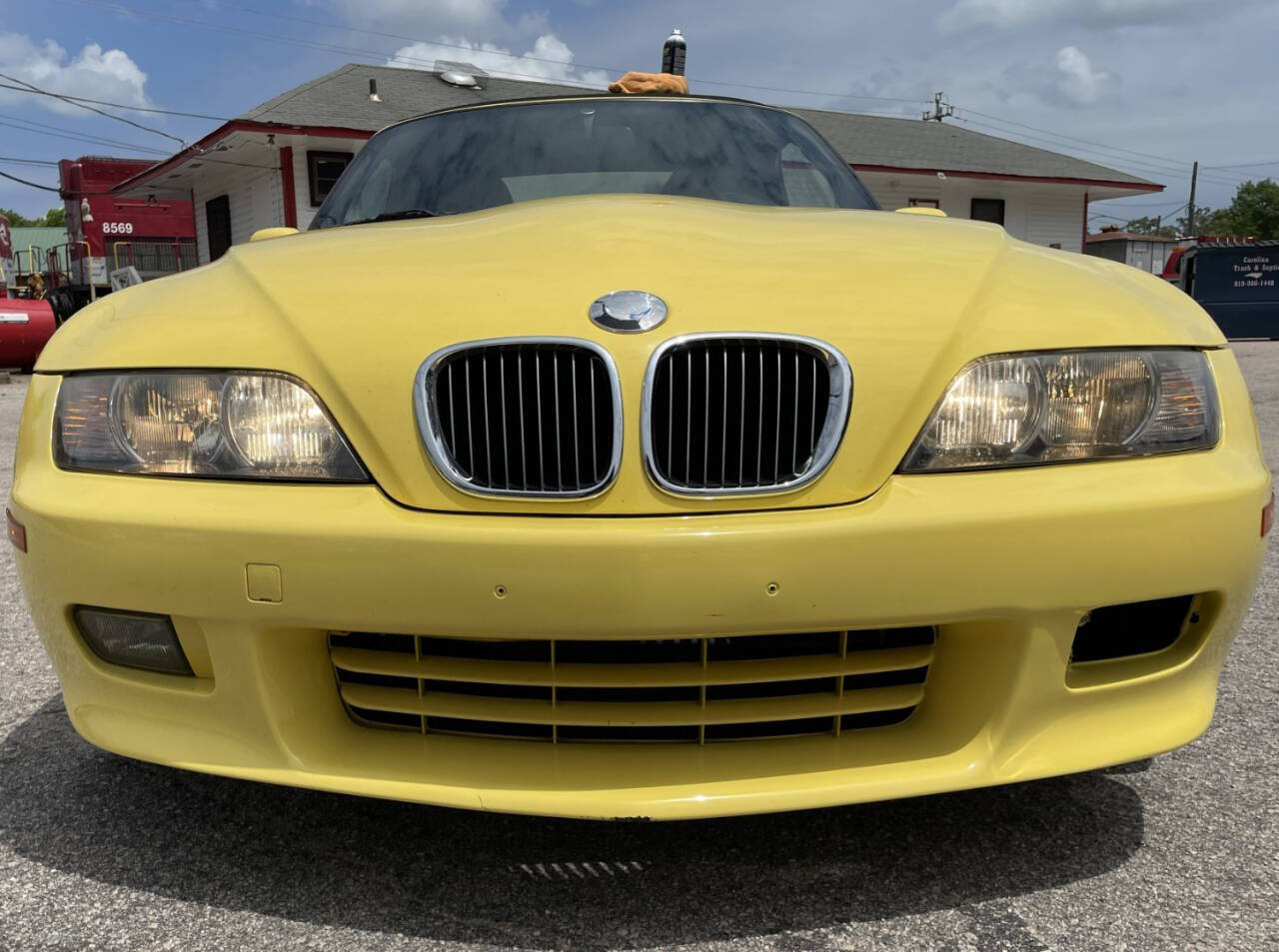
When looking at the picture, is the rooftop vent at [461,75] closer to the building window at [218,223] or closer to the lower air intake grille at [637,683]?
the building window at [218,223]

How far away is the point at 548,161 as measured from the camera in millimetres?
2936


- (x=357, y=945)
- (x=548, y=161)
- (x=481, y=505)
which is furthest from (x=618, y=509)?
(x=548, y=161)

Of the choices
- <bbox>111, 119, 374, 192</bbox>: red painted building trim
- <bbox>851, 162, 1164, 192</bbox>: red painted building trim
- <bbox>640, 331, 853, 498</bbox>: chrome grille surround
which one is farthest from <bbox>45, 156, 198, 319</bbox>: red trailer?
<bbox>640, 331, 853, 498</bbox>: chrome grille surround

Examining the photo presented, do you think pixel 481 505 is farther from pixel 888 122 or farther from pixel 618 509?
pixel 888 122

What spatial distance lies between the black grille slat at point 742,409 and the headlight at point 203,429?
49 cm

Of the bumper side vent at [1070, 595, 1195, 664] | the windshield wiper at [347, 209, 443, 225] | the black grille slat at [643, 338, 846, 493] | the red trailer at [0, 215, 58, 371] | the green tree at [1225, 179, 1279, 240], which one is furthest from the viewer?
the green tree at [1225, 179, 1279, 240]

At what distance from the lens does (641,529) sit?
4.75 feet

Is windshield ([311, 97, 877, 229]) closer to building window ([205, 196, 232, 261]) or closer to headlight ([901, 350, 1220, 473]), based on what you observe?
headlight ([901, 350, 1220, 473])

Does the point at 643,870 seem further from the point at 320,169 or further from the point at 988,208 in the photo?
the point at 988,208

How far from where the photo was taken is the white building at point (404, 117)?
58.6ft

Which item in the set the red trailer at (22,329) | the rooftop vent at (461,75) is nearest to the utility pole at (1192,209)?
the rooftop vent at (461,75)

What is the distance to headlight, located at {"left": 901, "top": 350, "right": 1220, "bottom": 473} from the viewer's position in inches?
63.3

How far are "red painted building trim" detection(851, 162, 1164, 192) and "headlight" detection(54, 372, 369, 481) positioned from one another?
21.1 m

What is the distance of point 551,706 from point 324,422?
0.57m
